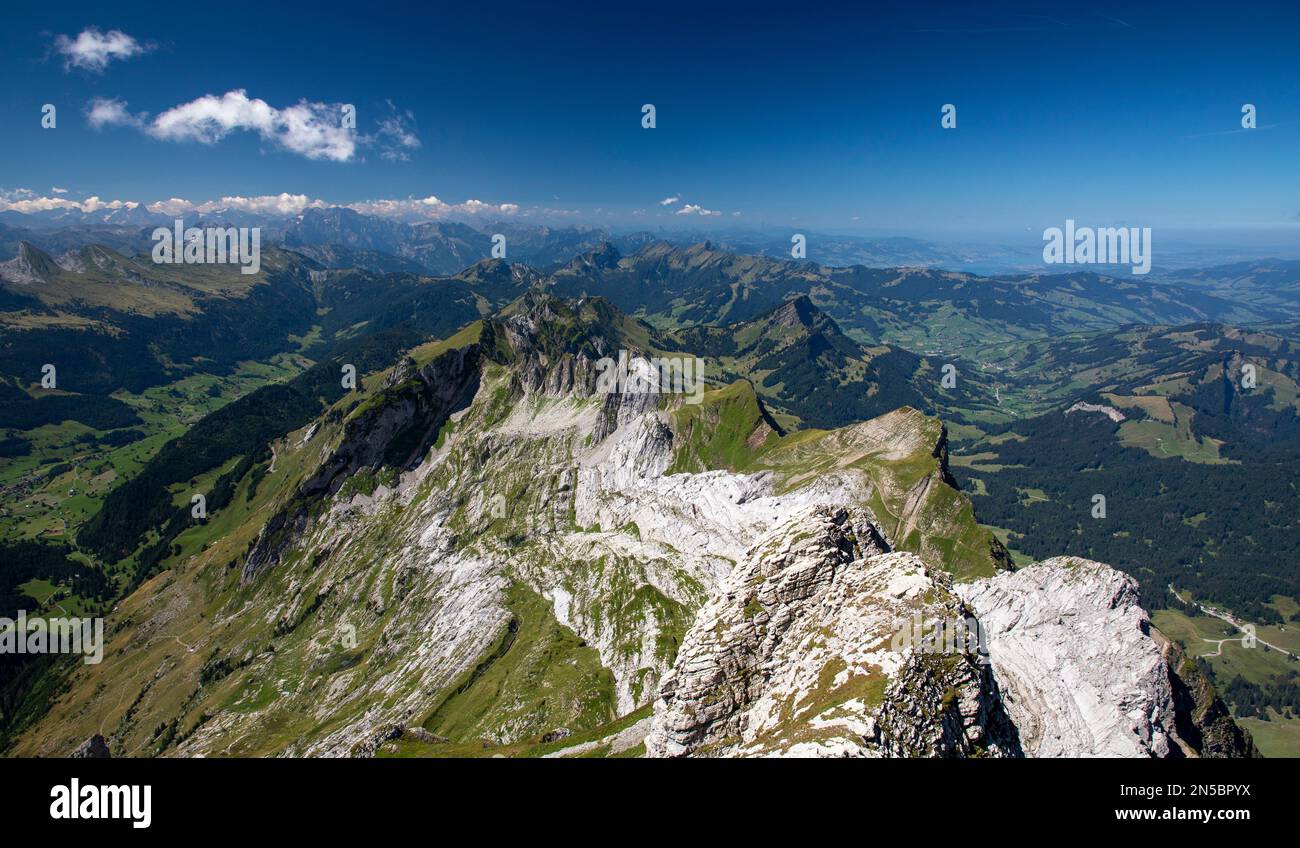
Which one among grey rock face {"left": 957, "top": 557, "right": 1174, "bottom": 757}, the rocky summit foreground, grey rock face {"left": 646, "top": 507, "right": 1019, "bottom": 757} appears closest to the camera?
grey rock face {"left": 646, "top": 507, "right": 1019, "bottom": 757}

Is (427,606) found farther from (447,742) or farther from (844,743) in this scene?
(844,743)

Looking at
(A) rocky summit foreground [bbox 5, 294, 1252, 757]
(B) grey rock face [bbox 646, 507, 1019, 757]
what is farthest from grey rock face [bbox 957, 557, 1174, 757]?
(B) grey rock face [bbox 646, 507, 1019, 757]

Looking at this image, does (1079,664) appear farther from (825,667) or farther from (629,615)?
(629,615)

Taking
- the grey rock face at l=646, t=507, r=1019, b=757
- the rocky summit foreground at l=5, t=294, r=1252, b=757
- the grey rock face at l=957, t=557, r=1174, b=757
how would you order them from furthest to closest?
the grey rock face at l=957, t=557, r=1174, b=757, the rocky summit foreground at l=5, t=294, r=1252, b=757, the grey rock face at l=646, t=507, r=1019, b=757

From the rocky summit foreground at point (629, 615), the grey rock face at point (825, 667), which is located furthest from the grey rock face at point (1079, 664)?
the grey rock face at point (825, 667)

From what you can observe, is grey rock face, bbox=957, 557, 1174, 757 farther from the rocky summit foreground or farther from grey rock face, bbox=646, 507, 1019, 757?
grey rock face, bbox=646, 507, 1019, 757

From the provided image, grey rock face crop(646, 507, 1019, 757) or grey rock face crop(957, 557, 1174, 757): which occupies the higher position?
grey rock face crop(646, 507, 1019, 757)

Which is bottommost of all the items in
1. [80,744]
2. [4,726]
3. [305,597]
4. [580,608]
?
[4,726]

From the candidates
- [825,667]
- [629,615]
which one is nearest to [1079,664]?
[825,667]

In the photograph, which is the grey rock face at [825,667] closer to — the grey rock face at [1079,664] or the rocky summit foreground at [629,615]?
the rocky summit foreground at [629,615]

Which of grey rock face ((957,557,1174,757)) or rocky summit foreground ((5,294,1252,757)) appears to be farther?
grey rock face ((957,557,1174,757))

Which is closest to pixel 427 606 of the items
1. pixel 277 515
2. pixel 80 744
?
pixel 277 515
